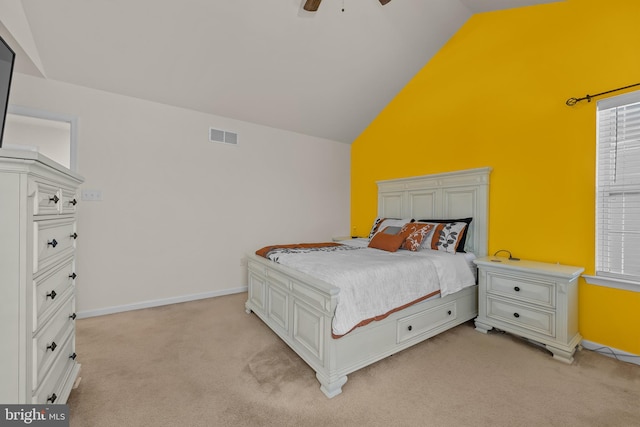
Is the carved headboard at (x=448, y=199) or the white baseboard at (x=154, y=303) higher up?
the carved headboard at (x=448, y=199)

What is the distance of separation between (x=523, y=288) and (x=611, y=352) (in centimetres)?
75

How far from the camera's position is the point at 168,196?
3268 mm

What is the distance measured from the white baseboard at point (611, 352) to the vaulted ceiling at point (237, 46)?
3148 millimetres

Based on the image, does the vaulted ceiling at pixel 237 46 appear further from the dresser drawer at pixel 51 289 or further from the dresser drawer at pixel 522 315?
the dresser drawer at pixel 522 315

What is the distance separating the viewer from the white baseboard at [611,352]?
2023 mm

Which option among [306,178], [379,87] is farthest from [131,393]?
[379,87]

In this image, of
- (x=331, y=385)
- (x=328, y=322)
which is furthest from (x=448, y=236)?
(x=331, y=385)

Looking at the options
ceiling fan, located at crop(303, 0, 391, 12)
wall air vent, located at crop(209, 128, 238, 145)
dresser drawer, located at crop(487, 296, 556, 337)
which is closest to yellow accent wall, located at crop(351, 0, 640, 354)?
dresser drawer, located at crop(487, 296, 556, 337)

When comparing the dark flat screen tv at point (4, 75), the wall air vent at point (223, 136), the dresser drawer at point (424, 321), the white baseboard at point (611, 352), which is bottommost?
the white baseboard at point (611, 352)

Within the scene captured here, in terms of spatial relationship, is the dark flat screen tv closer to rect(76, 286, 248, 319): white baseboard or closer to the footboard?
the footboard

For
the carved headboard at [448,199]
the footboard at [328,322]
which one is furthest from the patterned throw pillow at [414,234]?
the footboard at [328,322]

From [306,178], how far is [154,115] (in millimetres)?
2220

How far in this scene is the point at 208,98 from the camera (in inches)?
129

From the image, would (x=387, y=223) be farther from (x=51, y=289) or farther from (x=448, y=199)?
(x=51, y=289)
